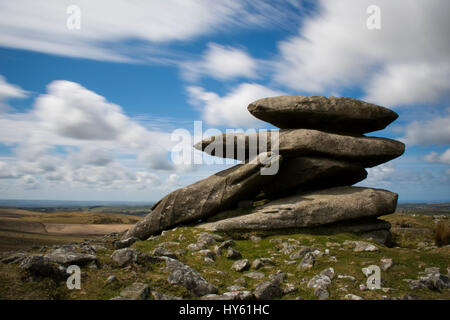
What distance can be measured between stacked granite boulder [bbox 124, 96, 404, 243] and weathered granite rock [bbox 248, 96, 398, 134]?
0.30ft

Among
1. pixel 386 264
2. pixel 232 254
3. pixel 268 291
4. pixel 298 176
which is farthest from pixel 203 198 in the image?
pixel 386 264

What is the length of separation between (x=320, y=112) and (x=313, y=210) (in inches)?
358

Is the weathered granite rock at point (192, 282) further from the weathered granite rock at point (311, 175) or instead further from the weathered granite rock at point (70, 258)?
the weathered granite rock at point (311, 175)

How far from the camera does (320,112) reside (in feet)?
81.8

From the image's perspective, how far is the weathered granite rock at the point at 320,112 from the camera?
24.8 m

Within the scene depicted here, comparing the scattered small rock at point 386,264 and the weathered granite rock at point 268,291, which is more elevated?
the scattered small rock at point 386,264

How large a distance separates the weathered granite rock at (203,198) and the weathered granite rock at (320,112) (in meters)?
4.55

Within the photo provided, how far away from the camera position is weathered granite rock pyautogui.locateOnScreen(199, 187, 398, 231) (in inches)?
834

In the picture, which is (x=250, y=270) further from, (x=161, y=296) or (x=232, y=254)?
(x=161, y=296)

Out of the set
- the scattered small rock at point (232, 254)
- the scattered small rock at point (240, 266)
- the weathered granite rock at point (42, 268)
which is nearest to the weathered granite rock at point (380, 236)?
the scattered small rock at point (232, 254)

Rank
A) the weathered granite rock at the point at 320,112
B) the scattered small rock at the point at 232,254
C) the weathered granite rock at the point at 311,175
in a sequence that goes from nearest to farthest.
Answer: the scattered small rock at the point at 232,254 → the weathered granite rock at the point at 311,175 → the weathered granite rock at the point at 320,112

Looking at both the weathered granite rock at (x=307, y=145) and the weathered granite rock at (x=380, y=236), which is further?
the weathered granite rock at (x=307, y=145)
